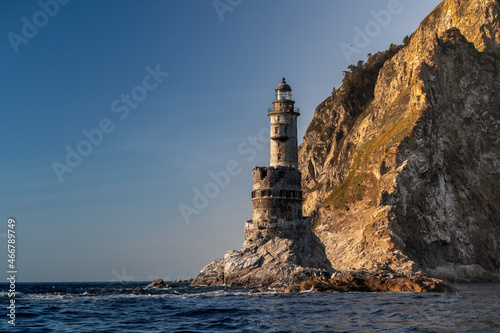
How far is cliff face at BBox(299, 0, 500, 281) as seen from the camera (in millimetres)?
71938

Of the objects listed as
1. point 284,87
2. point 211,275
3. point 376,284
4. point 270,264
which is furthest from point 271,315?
point 284,87

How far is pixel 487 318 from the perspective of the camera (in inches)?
1078

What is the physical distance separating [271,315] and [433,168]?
5317 centimetres

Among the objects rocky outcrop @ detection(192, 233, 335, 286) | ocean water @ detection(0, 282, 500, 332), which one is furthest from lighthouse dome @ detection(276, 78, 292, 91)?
ocean water @ detection(0, 282, 500, 332)

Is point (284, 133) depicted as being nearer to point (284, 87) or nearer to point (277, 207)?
point (284, 87)

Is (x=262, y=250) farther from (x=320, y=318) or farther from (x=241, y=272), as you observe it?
(x=320, y=318)

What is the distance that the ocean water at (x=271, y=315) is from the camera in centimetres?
2467

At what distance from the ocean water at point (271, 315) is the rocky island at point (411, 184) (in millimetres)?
17795

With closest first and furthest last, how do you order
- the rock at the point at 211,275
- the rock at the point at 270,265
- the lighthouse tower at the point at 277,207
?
the rock at the point at 270,265, the lighthouse tower at the point at 277,207, the rock at the point at 211,275

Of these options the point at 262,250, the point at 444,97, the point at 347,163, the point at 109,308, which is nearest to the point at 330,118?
the point at 347,163

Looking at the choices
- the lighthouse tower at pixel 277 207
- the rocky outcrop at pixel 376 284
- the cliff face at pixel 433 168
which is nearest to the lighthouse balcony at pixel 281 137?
the lighthouse tower at pixel 277 207

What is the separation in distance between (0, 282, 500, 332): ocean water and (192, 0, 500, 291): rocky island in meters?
17.8

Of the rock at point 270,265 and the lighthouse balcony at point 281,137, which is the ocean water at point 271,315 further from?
the lighthouse balcony at point 281,137

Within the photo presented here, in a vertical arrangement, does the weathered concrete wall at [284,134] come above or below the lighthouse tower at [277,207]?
above
